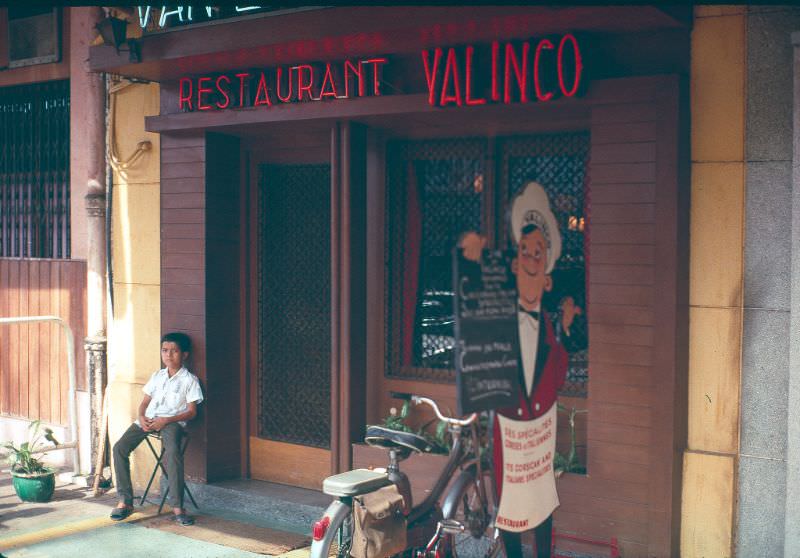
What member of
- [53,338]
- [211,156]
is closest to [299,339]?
[211,156]

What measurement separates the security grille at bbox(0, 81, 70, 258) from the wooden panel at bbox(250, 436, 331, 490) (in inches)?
120

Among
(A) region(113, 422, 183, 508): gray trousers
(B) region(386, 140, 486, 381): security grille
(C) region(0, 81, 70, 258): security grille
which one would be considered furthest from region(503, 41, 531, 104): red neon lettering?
(C) region(0, 81, 70, 258): security grille

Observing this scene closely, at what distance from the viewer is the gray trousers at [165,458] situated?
751 cm

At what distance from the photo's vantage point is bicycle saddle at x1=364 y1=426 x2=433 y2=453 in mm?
5641

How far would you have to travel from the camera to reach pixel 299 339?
26.5 ft

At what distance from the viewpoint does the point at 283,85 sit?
7.32 m

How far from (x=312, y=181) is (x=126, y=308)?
224cm

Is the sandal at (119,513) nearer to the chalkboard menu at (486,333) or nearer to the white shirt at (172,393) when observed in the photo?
the white shirt at (172,393)

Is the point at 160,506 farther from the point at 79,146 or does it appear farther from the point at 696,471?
the point at 696,471

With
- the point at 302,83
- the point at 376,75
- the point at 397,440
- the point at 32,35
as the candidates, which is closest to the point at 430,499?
the point at 397,440

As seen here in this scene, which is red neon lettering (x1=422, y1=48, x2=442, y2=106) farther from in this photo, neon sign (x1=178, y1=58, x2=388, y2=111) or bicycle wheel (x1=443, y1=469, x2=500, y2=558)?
bicycle wheel (x1=443, y1=469, x2=500, y2=558)

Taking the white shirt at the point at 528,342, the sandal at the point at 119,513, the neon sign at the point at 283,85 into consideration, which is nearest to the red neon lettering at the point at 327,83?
the neon sign at the point at 283,85

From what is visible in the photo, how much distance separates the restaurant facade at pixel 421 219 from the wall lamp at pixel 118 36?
23mm

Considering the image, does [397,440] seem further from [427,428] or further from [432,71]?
[432,71]
